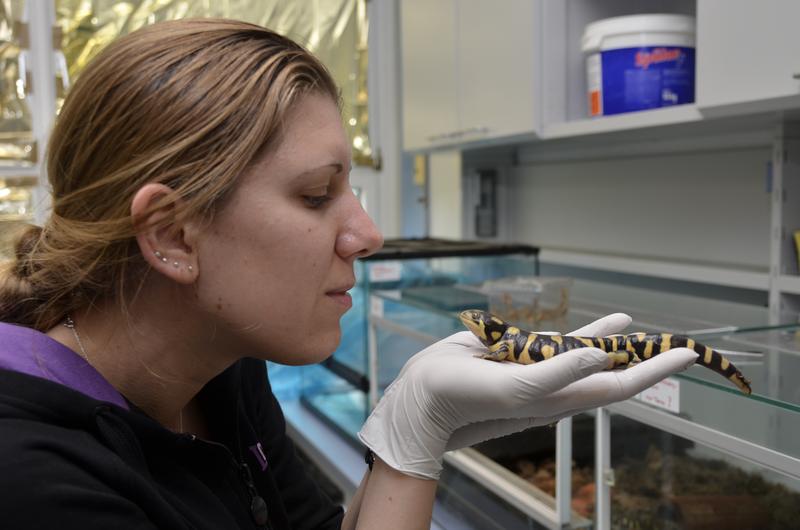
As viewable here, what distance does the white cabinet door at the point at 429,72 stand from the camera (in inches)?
95.5

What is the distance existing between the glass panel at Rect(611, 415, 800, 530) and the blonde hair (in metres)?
0.84

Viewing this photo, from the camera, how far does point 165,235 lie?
75 centimetres

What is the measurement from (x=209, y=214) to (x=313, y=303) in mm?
154

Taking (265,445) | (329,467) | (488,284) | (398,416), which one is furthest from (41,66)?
(398,416)

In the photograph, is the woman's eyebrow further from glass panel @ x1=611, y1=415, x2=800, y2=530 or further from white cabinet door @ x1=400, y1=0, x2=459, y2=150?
white cabinet door @ x1=400, y1=0, x2=459, y2=150

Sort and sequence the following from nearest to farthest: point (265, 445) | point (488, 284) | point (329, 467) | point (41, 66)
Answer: point (265, 445) → point (488, 284) → point (329, 467) → point (41, 66)

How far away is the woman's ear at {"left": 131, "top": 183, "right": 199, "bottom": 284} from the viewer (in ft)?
2.37

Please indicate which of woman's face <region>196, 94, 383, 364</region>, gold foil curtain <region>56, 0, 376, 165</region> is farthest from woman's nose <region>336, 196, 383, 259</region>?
gold foil curtain <region>56, 0, 376, 165</region>

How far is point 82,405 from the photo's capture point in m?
0.69

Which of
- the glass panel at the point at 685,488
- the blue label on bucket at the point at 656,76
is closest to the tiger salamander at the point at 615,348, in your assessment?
the glass panel at the point at 685,488

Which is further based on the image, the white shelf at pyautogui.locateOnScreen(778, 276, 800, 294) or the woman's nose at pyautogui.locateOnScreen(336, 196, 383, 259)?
the white shelf at pyautogui.locateOnScreen(778, 276, 800, 294)

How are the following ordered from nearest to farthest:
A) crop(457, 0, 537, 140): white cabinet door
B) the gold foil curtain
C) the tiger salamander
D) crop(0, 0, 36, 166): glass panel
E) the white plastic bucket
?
the tiger salamander, the white plastic bucket, crop(457, 0, 537, 140): white cabinet door, crop(0, 0, 36, 166): glass panel, the gold foil curtain

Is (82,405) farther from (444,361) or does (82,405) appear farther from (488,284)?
(488,284)

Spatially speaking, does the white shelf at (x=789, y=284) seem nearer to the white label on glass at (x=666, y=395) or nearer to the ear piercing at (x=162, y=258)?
the white label on glass at (x=666, y=395)
